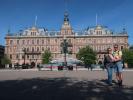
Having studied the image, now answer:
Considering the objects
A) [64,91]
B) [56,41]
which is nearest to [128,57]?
[56,41]

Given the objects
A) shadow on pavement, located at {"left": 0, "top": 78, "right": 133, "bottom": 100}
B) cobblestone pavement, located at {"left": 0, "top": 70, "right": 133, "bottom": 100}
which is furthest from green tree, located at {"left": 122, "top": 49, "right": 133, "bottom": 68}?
shadow on pavement, located at {"left": 0, "top": 78, "right": 133, "bottom": 100}

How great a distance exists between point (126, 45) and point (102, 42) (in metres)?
9.06

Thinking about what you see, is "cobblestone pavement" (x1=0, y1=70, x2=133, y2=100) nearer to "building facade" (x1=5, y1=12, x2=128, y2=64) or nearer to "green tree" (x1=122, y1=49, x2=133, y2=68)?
"green tree" (x1=122, y1=49, x2=133, y2=68)

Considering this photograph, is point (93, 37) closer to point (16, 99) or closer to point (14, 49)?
point (14, 49)

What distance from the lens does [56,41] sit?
11444cm

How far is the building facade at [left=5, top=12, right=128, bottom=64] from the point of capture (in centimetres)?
11212

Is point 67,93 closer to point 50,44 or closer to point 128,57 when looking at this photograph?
point 128,57

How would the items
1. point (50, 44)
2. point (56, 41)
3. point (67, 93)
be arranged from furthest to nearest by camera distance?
point (50, 44), point (56, 41), point (67, 93)

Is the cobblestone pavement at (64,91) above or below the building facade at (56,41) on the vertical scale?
below

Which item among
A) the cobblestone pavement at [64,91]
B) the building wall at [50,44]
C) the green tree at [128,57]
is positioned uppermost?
the building wall at [50,44]

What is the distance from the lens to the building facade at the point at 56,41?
368 ft

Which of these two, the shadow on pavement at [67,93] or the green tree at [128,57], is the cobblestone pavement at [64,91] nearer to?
the shadow on pavement at [67,93]

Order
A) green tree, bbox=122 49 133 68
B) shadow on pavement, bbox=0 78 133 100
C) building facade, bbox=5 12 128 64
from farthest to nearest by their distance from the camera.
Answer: building facade, bbox=5 12 128 64, green tree, bbox=122 49 133 68, shadow on pavement, bbox=0 78 133 100

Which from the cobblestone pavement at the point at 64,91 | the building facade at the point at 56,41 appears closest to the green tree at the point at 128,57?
the building facade at the point at 56,41
